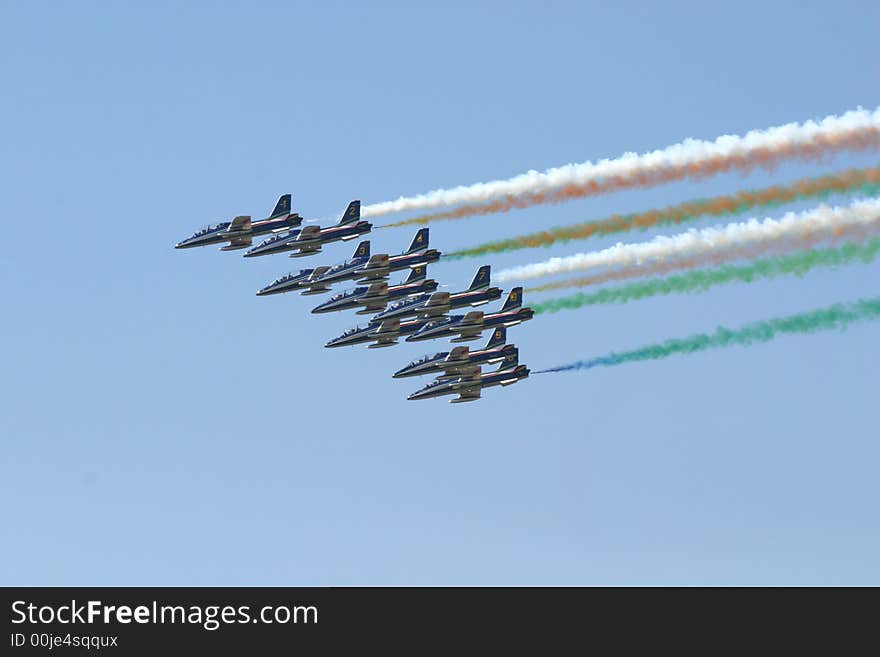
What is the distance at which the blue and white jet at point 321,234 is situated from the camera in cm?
11631

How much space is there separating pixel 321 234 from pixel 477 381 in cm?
1152

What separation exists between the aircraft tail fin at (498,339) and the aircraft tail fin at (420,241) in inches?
235

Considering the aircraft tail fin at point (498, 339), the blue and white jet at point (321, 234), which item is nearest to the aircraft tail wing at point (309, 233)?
the blue and white jet at point (321, 234)

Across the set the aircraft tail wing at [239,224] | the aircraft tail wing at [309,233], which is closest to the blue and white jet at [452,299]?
the aircraft tail wing at [309,233]

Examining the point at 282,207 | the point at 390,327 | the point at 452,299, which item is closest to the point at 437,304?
the point at 452,299

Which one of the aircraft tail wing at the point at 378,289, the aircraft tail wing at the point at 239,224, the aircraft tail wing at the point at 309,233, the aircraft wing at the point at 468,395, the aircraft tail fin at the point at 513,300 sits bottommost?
the aircraft wing at the point at 468,395

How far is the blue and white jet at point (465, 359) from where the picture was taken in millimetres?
115500

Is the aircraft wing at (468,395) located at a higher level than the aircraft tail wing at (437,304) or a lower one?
lower

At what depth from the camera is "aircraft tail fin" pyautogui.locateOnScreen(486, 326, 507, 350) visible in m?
A: 117

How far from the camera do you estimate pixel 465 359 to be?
116m

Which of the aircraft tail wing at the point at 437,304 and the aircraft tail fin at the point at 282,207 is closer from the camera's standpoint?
the aircraft tail wing at the point at 437,304

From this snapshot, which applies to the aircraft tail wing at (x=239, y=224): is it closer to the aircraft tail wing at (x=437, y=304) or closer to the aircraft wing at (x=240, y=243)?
the aircraft wing at (x=240, y=243)

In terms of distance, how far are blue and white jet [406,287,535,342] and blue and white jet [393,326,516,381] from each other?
2.99 feet

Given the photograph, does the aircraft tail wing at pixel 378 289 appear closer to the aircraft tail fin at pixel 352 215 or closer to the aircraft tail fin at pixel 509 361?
the aircraft tail fin at pixel 352 215
